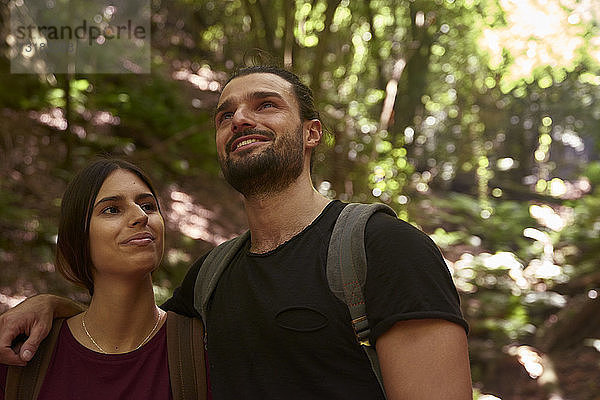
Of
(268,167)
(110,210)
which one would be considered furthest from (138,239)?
(268,167)

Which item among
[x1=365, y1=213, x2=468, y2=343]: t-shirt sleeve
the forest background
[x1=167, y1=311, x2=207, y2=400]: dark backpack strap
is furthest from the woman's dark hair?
[x1=365, y1=213, x2=468, y2=343]: t-shirt sleeve

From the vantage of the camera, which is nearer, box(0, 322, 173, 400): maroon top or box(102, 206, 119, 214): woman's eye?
box(0, 322, 173, 400): maroon top

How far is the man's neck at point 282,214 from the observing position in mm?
2158

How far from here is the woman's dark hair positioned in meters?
2.30

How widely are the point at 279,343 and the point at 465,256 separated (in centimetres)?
1072

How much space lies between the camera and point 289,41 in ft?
22.7

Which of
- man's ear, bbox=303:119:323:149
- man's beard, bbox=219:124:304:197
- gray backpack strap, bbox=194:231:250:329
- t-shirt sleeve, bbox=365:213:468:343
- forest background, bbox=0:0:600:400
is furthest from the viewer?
forest background, bbox=0:0:600:400

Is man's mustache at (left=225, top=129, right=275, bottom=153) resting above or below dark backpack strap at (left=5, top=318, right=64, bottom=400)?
above

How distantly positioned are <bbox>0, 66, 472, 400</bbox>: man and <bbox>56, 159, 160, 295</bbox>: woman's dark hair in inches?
6.3

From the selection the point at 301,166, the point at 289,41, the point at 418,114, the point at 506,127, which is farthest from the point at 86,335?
the point at 506,127

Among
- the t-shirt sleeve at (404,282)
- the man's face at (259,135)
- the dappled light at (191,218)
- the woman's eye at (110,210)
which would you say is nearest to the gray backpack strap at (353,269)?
the t-shirt sleeve at (404,282)

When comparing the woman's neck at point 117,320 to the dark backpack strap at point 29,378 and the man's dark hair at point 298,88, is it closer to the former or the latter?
the dark backpack strap at point 29,378

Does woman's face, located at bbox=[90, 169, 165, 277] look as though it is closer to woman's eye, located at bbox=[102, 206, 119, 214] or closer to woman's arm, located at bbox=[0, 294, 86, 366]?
woman's eye, located at bbox=[102, 206, 119, 214]

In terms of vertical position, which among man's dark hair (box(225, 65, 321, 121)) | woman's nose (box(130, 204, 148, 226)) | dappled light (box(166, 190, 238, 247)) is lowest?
dappled light (box(166, 190, 238, 247))
